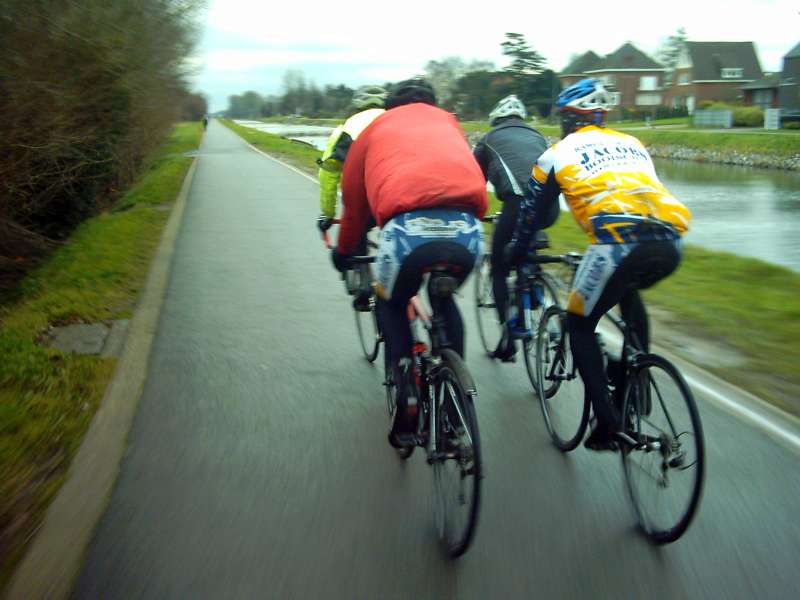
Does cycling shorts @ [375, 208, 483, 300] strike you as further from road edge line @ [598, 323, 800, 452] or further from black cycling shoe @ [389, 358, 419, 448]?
road edge line @ [598, 323, 800, 452]

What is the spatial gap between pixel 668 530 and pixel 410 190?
1847mm

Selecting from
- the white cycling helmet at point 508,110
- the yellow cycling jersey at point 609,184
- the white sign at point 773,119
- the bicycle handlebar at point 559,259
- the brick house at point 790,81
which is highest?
the white cycling helmet at point 508,110

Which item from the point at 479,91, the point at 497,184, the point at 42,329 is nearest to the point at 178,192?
the point at 479,91

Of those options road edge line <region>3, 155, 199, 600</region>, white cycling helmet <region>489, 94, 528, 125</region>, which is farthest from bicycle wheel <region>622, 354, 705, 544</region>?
white cycling helmet <region>489, 94, 528, 125</region>

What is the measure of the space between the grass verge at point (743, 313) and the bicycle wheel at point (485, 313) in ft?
4.87

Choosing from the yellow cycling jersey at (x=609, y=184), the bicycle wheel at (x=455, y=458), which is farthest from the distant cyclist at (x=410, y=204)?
the yellow cycling jersey at (x=609, y=184)

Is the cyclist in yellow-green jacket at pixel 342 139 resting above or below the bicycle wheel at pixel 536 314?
above

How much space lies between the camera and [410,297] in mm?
3916

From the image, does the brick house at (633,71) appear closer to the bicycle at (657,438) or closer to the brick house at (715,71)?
the brick house at (715,71)

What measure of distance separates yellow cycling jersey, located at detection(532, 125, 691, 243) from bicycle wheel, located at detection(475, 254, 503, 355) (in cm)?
250

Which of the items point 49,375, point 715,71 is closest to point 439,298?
point 49,375

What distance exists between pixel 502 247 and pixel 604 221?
2.01 meters

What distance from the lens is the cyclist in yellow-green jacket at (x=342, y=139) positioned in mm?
4852

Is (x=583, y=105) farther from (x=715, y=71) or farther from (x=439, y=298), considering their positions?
(x=715, y=71)
